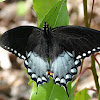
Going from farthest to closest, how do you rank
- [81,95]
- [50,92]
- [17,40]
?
[81,95] → [17,40] → [50,92]

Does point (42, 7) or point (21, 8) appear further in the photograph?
point (21, 8)

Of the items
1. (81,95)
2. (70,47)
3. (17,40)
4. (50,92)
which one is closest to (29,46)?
(17,40)

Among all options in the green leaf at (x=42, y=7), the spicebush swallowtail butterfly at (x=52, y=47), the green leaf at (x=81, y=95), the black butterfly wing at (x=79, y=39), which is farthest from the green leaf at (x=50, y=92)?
the green leaf at (x=42, y=7)

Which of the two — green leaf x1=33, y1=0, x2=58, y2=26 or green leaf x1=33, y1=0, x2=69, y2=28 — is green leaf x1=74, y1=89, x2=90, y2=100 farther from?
green leaf x1=33, y1=0, x2=58, y2=26

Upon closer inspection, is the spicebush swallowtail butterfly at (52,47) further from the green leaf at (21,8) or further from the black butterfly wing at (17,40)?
the green leaf at (21,8)

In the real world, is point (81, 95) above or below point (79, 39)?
below

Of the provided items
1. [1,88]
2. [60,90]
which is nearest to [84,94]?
[60,90]

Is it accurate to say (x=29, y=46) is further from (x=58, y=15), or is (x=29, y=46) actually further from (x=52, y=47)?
(x=58, y=15)

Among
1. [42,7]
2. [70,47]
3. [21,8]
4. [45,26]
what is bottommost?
[70,47]
